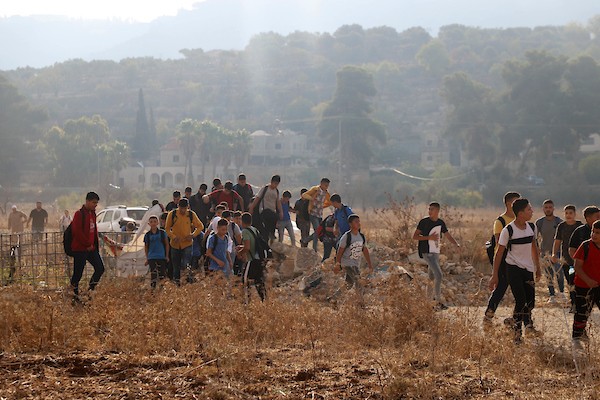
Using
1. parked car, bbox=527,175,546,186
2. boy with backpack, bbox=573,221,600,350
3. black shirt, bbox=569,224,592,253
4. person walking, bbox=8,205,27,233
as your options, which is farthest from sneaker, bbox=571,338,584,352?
parked car, bbox=527,175,546,186

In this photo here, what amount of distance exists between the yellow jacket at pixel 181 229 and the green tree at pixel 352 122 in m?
82.6

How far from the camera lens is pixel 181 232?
13.4 m

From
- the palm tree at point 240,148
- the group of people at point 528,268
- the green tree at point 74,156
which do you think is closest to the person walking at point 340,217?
the group of people at point 528,268

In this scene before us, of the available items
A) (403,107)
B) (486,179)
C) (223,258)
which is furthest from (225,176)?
(223,258)

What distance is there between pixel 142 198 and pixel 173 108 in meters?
97.9

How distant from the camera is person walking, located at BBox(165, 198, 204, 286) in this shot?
13375mm

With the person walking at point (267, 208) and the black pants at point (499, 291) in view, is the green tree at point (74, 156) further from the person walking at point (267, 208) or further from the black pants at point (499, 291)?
the black pants at point (499, 291)

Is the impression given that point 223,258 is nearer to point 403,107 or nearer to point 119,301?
point 119,301

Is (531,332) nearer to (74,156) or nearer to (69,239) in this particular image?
(69,239)

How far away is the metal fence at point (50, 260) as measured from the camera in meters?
14.3

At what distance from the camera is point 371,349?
878 cm

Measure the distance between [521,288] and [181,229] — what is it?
5.34 m

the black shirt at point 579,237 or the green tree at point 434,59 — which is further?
the green tree at point 434,59

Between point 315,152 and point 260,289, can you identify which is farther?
point 315,152
